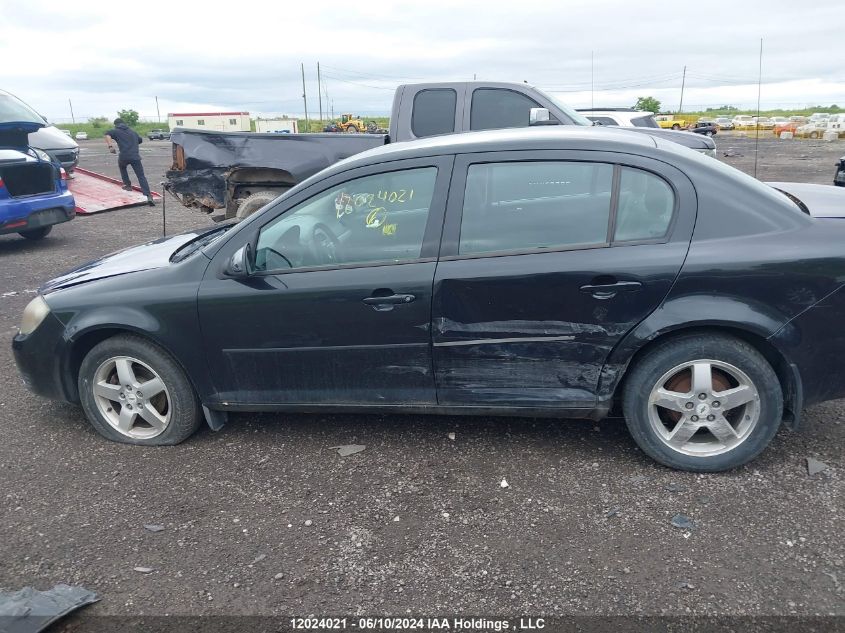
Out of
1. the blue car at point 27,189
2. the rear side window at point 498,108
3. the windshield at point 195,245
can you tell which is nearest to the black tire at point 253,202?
the rear side window at point 498,108

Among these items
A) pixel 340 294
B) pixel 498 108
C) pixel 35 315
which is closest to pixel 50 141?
pixel 498 108

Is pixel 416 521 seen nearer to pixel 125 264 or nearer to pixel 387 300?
pixel 387 300

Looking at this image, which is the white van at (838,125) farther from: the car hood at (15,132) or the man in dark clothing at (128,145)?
the car hood at (15,132)

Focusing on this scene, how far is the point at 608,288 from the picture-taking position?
3188 mm

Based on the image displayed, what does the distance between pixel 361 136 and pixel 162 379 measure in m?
4.91

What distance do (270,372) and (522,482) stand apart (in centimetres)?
147

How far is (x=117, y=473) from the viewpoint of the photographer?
364 centimetres

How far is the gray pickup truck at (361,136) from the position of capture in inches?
315

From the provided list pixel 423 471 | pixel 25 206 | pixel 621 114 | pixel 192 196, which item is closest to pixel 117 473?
pixel 423 471

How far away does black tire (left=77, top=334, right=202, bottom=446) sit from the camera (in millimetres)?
3756

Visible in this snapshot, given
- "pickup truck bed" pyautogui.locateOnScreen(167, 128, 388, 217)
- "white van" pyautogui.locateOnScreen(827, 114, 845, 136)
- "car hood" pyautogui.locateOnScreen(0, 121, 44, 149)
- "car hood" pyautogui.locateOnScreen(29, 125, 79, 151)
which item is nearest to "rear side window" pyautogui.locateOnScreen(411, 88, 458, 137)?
"pickup truck bed" pyautogui.locateOnScreen(167, 128, 388, 217)

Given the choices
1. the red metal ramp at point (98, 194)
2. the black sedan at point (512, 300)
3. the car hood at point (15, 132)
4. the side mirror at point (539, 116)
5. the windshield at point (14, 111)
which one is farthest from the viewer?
the red metal ramp at point (98, 194)

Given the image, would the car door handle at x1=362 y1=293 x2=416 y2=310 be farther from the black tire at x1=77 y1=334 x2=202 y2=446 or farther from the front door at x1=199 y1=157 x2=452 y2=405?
the black tire at x1=77 y1=334 x2=202 y2=446

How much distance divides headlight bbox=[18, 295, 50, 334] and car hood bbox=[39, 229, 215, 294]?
0.33ft
